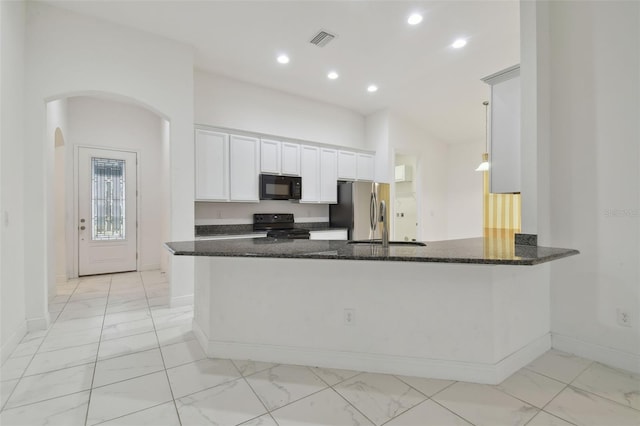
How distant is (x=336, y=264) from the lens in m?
2.06

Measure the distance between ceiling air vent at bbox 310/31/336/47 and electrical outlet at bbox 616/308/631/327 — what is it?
3699 mm

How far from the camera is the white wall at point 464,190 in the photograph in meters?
6.51

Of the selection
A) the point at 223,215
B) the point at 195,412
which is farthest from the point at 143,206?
the point at 195,412

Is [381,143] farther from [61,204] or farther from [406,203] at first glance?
[61,204]

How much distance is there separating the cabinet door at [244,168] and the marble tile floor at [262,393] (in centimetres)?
224

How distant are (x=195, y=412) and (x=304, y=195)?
3627 mm

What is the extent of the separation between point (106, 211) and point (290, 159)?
139 inches

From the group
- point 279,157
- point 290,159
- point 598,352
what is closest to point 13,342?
point 279,157

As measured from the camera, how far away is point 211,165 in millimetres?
3988

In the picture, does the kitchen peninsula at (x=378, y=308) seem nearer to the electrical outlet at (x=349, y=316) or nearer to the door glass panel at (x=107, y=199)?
the electrical outlet at (x=349, y=316)

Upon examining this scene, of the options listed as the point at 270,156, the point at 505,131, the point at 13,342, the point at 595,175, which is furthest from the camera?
the point at 270,156

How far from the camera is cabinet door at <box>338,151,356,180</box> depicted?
537cm

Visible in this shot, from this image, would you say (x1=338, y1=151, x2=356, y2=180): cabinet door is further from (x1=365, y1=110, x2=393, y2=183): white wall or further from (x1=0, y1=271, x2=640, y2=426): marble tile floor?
(x1=0, y1=271, x2=640, y2=426): marble tile floor

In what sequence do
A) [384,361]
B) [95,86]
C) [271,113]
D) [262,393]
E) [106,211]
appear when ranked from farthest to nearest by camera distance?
→ [106,211], [271,113], [95,86], [384,361], [262,393]
